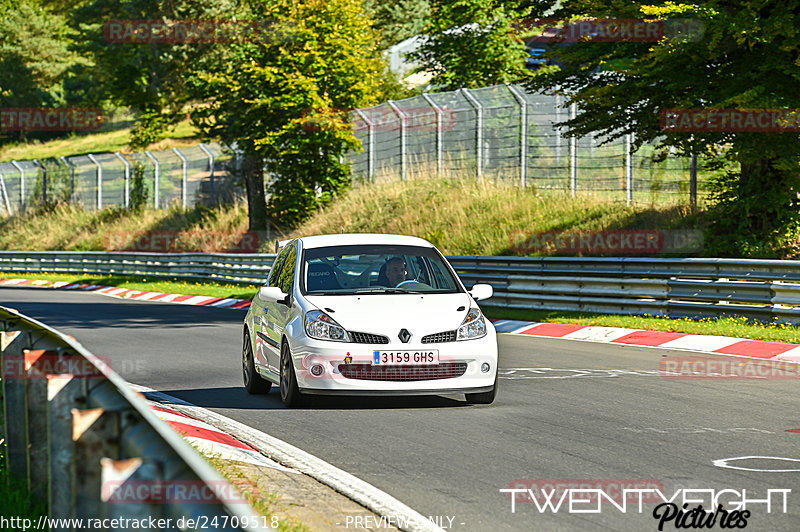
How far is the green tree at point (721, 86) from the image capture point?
16625mm

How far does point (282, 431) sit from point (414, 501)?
2.76m

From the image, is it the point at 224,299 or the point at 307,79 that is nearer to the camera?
the point at 224,299

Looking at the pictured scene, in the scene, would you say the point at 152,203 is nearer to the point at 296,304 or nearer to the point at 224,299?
the point at 224,299

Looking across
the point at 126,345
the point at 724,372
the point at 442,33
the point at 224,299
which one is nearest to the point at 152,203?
the point at 442,33

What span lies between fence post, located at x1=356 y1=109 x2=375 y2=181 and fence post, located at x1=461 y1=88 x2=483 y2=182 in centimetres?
540

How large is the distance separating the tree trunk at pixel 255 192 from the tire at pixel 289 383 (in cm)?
2965

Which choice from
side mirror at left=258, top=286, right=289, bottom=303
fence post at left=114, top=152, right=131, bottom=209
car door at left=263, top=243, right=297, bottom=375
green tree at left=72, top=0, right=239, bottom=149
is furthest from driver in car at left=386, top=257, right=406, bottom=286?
green tree at left=72, top=0, right=239, bottom=149

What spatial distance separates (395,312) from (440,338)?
458 mm

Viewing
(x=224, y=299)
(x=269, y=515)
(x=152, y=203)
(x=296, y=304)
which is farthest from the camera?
(x=152, y=203)

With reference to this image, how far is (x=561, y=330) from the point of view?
60.3 feet

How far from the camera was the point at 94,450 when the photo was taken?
4059 millimetres

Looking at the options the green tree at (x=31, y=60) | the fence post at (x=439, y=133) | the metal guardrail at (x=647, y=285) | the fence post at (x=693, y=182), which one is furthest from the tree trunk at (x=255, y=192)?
the green tree at (x=31, y=60)

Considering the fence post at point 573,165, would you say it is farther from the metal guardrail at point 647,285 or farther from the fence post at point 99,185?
the fence post at point 99,185

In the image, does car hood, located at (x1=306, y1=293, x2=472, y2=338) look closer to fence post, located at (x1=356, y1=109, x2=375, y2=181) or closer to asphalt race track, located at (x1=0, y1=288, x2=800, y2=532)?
asphalt race track, located at (x1=0, y1=288, x2=800, y2=532)
